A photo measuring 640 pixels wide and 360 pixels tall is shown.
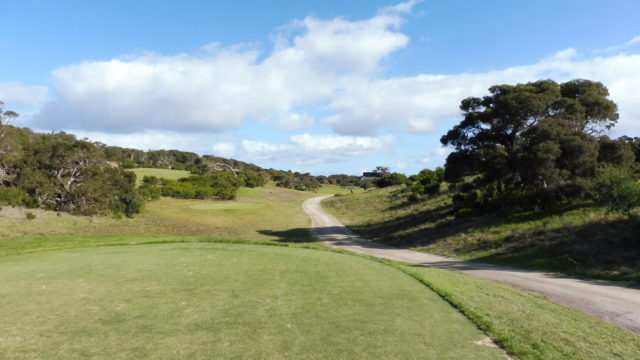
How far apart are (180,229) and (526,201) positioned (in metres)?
33.3

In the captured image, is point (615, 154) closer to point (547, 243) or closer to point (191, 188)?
point (547, 243)

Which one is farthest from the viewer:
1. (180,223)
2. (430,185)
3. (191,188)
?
(191,188)

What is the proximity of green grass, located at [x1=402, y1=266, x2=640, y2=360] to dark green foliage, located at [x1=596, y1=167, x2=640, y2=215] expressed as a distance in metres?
15.0

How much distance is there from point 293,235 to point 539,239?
23.2m

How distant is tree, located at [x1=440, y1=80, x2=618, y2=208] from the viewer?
2814cm

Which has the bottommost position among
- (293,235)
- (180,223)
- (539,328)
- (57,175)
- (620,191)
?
(293,235)

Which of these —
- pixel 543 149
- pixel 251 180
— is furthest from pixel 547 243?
pixel 251 180

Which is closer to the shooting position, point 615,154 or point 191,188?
point 615,154

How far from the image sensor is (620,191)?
21453 millimetres

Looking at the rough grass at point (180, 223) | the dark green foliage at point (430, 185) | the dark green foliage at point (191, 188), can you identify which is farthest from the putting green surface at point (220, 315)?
the dark green foliage at point (191, 188)

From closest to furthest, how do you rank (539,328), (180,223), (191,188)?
(539,328), (180,223), (191,188)

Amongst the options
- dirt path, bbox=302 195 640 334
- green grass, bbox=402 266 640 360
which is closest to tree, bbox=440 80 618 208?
dirt path, bbox=302 195 640 334

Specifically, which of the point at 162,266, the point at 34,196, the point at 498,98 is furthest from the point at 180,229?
the point at 498,98

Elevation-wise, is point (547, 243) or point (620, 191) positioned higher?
point (620, 191)
